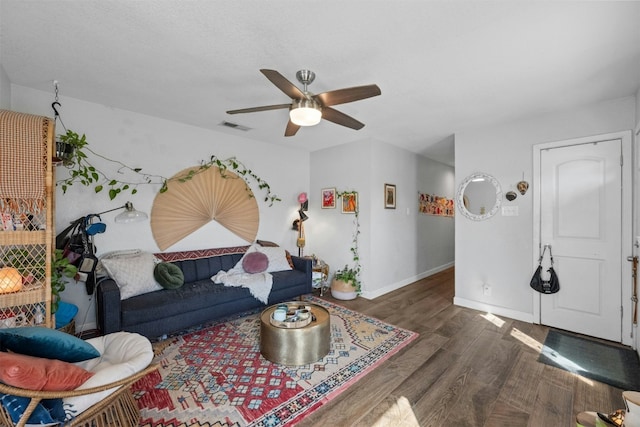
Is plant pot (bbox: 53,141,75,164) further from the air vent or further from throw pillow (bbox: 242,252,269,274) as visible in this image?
throw pillow (bbox: 242,252,269,274)

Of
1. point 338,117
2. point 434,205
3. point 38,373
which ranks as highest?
point 338,117

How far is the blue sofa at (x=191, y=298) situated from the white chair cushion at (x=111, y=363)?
66 cm

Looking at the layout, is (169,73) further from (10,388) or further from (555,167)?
(555,167)

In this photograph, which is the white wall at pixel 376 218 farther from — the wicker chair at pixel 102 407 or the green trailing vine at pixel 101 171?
the wicker chair at pixel 102 407

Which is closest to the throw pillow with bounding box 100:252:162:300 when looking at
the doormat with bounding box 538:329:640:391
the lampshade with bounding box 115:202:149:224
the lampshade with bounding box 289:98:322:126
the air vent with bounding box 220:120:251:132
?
the lampshade with bounding box 115:202:149:224

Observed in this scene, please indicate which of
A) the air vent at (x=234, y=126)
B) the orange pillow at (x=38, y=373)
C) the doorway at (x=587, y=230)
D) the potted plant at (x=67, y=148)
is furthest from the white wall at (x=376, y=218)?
the orange pillow at (x=38, y=373)

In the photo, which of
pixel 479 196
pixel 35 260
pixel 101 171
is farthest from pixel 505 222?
pixel 101 171

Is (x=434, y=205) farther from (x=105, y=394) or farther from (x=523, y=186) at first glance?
(x=105, y=394)

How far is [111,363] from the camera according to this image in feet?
5.31

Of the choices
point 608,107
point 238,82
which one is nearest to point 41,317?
point 238,82

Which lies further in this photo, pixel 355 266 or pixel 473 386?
pixel 355 266

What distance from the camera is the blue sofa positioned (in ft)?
7.93

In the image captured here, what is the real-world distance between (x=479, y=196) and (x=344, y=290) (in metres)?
2.31

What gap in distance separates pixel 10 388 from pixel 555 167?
15.1 feet
